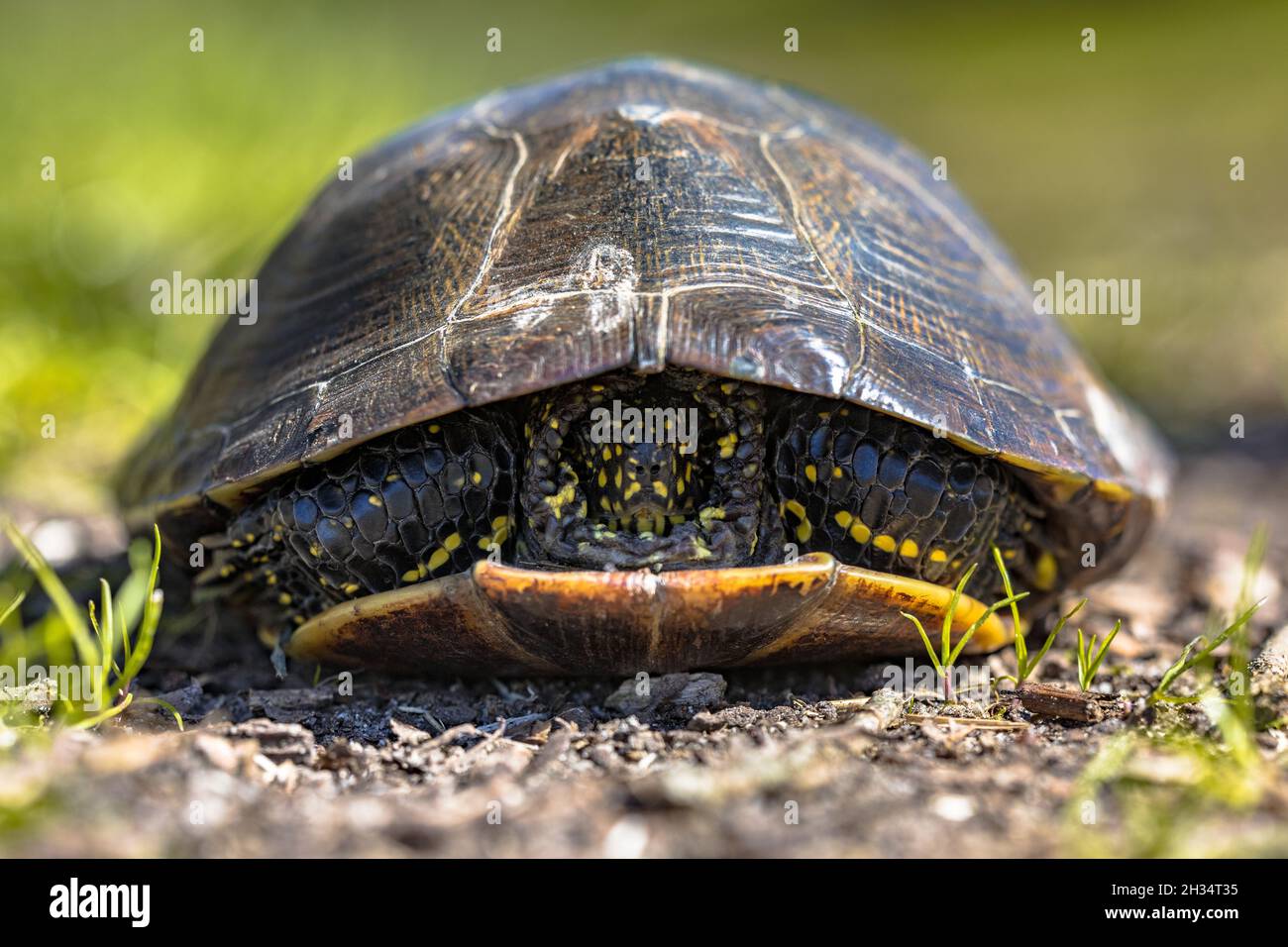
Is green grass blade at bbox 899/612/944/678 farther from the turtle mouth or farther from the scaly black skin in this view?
the scaly black skin

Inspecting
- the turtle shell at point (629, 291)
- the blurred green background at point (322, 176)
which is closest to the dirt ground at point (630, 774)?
the turtle shell at point (629, 291)

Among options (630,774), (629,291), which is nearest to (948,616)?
(630,774)

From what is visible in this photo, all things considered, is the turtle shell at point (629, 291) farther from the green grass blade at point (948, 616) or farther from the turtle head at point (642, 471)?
the green grass blade at point (948, 616)

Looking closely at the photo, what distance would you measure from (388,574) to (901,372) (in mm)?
1366

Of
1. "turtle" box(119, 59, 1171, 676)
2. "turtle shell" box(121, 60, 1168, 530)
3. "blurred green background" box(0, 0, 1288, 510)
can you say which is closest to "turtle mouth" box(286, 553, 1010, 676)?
"turtle" box(119, 59, 1171, 676)

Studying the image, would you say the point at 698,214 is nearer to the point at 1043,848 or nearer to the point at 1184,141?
the point at 1043,848

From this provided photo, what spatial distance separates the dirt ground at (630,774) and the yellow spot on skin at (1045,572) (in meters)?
0.27

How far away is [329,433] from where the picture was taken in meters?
2.71

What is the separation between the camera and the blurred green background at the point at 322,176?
5844 mm

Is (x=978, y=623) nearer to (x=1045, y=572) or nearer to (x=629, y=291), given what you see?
(x=1045, y=572)

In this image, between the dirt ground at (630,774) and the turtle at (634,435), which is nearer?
the dirt ground at (630,774)

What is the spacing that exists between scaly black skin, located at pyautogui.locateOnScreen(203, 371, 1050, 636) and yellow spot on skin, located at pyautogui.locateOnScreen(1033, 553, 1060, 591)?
565mm

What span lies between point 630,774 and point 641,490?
70 cm
